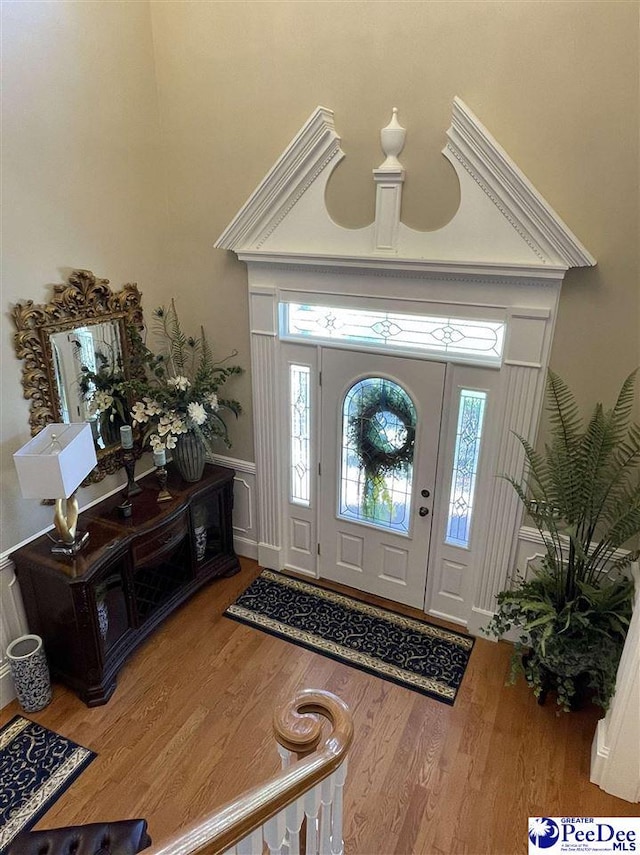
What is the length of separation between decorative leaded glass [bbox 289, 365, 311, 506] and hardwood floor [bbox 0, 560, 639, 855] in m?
1.05

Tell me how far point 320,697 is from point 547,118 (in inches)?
→ 106

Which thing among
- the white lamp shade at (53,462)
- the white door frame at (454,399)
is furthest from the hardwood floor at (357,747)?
the white lamp shade at (53,462)

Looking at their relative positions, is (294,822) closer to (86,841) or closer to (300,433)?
(86,841)

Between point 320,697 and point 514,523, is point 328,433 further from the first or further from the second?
point 320,697

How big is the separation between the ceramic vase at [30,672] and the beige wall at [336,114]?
1.12m

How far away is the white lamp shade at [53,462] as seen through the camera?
102 inches

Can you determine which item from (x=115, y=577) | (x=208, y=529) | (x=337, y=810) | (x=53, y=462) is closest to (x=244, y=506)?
(x=208, y=529)

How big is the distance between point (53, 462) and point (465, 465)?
7.54ft

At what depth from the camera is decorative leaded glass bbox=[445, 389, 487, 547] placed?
317 cm

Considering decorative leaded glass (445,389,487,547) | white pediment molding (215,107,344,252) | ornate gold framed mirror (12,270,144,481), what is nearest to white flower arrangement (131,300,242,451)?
ornate gold framed mirror (12,270,144,481)

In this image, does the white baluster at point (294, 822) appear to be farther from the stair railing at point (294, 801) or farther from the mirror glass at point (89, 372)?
the mirror glass at point (89, 372)

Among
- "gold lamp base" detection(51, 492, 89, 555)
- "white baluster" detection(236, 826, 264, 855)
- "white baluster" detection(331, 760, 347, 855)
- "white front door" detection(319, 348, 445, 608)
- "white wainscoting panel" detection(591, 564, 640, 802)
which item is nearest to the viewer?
"white baluster" detection(236, 826, 264, 855)

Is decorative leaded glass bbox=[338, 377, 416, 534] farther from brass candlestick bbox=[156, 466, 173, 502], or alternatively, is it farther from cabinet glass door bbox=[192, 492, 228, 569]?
brass candlestick bbox=[156, 466, 173, 502]

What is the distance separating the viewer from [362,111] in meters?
2.91
